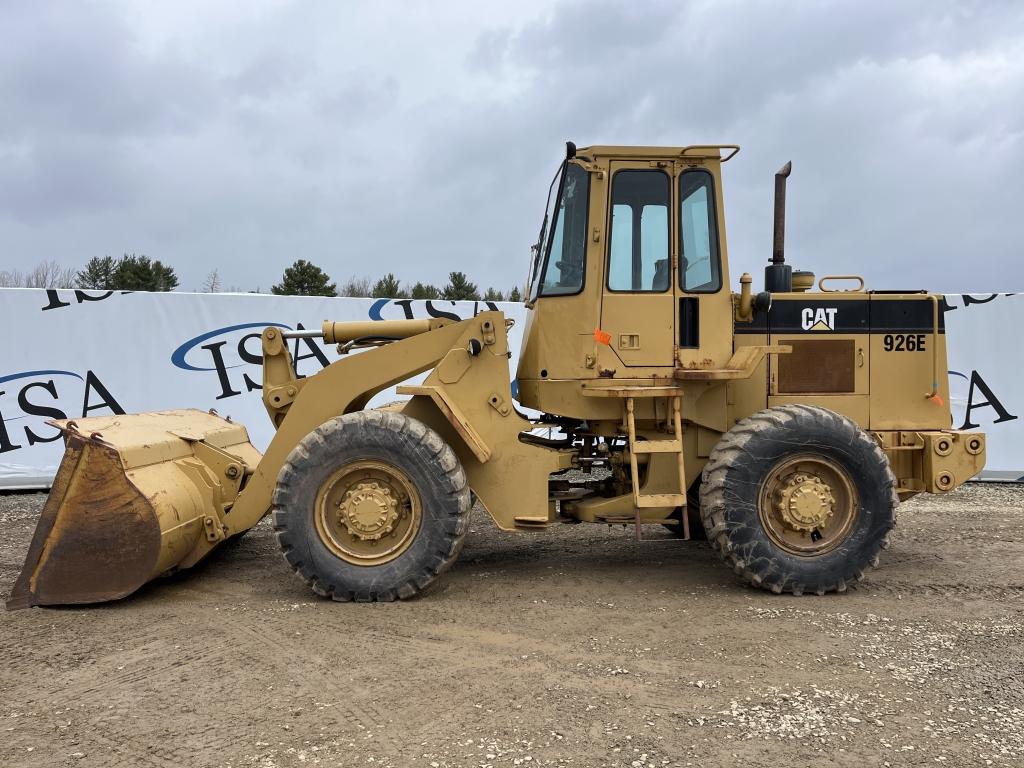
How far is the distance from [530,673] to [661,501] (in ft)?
5.88

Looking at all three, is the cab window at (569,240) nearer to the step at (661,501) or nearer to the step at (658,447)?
the step at (658,447)

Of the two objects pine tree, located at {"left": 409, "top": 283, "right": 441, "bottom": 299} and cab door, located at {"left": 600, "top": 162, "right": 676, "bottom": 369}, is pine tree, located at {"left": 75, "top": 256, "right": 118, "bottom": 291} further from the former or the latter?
cab door, located at {"left": 600, "top": 162, "right": 676, "bottom": 369}

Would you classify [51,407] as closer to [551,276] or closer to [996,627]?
[551,276]

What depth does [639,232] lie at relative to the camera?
572cm

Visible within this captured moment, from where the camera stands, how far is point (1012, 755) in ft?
10.5

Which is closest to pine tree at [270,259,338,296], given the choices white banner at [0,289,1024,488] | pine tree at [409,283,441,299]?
pine tree at [409,283,441,299]

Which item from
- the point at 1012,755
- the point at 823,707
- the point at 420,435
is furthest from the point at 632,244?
the point at 1012,755

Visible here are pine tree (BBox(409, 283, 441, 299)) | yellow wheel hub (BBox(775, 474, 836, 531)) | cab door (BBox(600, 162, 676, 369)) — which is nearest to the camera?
yellow wheel hub (BBox(775, 474, 836, 531))

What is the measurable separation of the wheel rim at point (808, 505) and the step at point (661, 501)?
0.51 meters

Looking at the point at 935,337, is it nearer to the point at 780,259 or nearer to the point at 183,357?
the point at 780,259

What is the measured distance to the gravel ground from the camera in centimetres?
330

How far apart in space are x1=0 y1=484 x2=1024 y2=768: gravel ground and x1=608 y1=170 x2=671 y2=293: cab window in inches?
85.2

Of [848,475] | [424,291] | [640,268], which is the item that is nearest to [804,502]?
[848,475]

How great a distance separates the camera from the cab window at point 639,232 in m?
5.68
